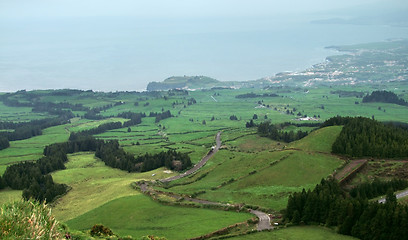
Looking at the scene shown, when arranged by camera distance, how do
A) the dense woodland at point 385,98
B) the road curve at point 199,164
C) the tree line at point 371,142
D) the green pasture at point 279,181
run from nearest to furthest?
1. the green pasture at point 279,181
2. the tree line at point 371,142
3. the road curve at point 199,164
4. the dense woodland at point 385,98

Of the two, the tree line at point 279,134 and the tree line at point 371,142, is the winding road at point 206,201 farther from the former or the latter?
the tree line at point 371,142

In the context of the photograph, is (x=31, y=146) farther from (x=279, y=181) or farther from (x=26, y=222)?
(x=26, y=222)

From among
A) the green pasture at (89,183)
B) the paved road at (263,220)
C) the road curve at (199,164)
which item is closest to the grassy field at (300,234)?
the paved road at (263,220)

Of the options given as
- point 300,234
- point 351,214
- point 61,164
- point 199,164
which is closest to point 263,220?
point 300,234

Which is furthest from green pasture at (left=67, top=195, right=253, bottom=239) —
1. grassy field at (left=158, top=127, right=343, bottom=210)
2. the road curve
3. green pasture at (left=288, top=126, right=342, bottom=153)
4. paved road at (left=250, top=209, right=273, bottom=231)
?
green pasture at (left=288, top=126, right=342, bottom=153)

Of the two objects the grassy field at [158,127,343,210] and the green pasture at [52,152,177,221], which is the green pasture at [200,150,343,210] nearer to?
the grassy field at [158,127,343,210]
